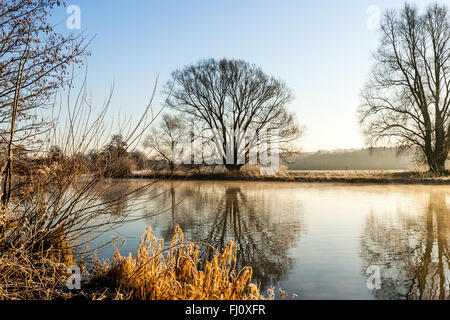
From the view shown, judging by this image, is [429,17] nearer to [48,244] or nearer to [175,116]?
[175,116]

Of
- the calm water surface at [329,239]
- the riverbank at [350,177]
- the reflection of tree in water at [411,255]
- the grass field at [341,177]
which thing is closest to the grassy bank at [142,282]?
the calm water surface at [329,239]

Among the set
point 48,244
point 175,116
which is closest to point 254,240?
point 48,244

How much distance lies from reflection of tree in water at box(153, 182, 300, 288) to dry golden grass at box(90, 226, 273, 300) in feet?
3.60

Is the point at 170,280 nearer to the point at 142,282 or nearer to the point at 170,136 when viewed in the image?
the point at 142,282

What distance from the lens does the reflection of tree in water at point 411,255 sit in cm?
425

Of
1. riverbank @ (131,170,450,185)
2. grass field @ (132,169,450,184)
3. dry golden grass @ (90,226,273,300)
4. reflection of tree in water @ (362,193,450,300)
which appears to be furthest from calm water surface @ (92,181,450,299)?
grass field @ (132,169,450,184)

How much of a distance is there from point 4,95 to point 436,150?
23.2 metres

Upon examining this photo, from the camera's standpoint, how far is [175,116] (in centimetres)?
2905

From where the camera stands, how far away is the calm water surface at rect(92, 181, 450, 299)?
178 inches

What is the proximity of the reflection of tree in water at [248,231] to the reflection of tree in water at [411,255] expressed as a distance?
52.7 inches

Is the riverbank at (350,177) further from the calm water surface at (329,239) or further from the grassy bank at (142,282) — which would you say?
the grassy bank at (142,282)

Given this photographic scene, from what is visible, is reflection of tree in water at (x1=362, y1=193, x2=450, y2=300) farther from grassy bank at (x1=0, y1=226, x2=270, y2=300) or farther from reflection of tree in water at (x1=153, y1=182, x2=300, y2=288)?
grassy bank at (x1=0, y1=226, x2=270, y2=300)

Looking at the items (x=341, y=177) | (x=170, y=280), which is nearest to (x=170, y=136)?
(x=341, y=177)

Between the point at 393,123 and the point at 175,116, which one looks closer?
the point at 393,123
